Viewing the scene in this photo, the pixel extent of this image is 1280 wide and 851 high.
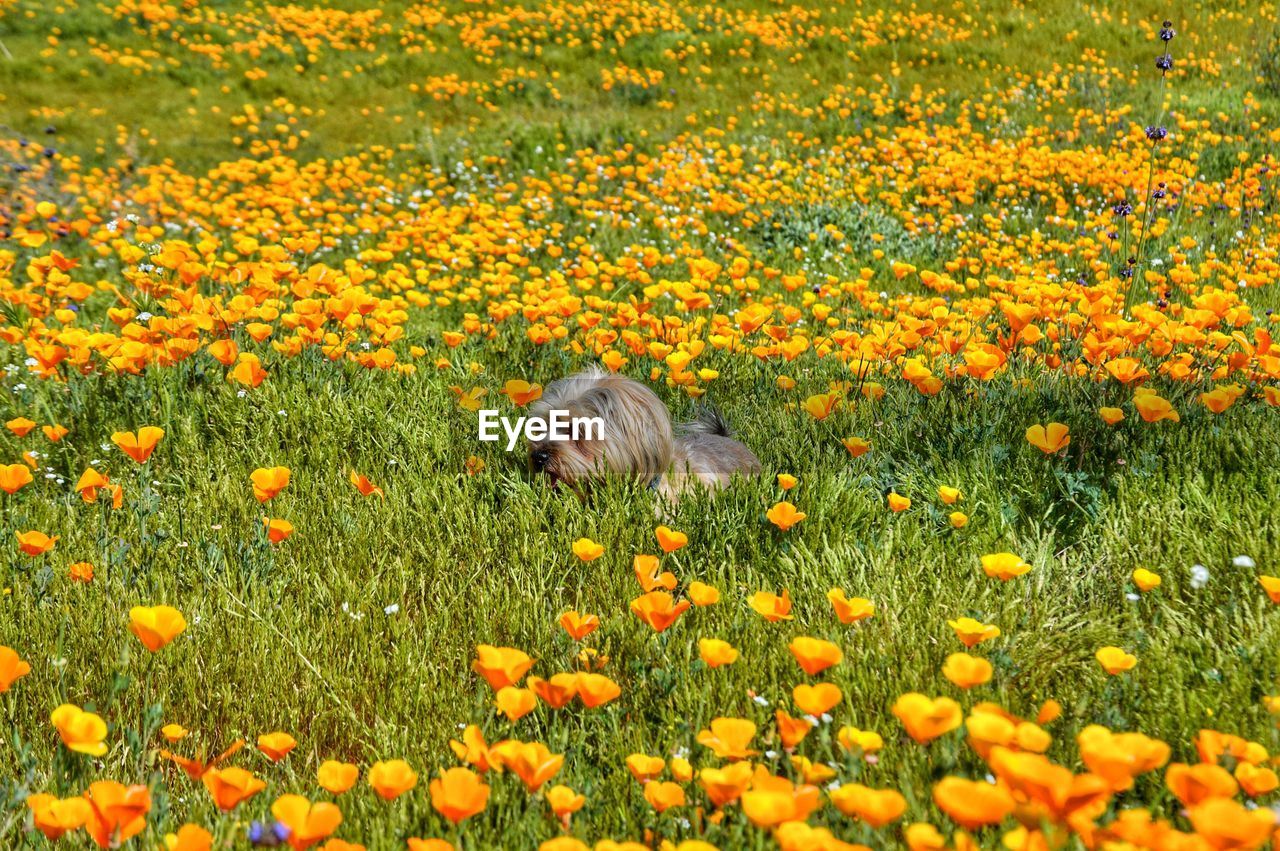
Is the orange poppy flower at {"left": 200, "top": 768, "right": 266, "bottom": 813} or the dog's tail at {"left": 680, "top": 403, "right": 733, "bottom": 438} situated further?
the dog's tail at {"left": 680, "top": 403, "right": 733, "bottom": 438}

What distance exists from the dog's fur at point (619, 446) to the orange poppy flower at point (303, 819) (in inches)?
79.6

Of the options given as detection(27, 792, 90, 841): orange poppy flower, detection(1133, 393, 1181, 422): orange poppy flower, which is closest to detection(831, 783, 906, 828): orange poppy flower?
detection(27, 792, 90, 841): orange poppy flower

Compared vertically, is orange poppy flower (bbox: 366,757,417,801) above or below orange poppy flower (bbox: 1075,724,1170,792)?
below

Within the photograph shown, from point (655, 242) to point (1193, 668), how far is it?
273 inches

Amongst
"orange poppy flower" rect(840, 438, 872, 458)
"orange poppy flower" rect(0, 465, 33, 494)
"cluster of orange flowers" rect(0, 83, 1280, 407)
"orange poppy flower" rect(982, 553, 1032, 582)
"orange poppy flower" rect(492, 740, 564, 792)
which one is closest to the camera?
"orange poppy flower" rect(492, 740, 564, 792)

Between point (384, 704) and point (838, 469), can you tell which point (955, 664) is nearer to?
point (384, 704)

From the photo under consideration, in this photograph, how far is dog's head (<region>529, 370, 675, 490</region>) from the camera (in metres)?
3.58

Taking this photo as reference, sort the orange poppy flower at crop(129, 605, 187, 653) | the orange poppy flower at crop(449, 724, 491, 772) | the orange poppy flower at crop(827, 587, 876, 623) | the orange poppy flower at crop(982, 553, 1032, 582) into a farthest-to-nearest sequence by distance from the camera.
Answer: the orange poppy flower at crop(982, 553, 1032, 582) < the orange poppy flower at crop(827, 587, 876, 623) < the orange poppy flower at crop(129, 605, 187, 653) < the orange poppy flower at crop(449, 724, 491, 772)

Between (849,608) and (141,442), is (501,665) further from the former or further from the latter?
(141,442)

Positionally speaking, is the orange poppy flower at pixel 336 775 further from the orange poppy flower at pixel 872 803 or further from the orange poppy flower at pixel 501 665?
the orange poppy flower at pixel 872 803

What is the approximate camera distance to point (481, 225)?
807 cm

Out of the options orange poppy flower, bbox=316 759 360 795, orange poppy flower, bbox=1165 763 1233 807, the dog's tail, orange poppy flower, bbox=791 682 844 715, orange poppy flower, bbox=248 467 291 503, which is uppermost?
orange poppy flower, bbox=1165 763 1233 807

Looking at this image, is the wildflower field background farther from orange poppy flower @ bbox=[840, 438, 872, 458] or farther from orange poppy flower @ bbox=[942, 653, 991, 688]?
orange poppy flower @ bbox=[840, 438, 872, 458]

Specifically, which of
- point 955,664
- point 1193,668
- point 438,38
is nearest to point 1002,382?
point 1193,668
